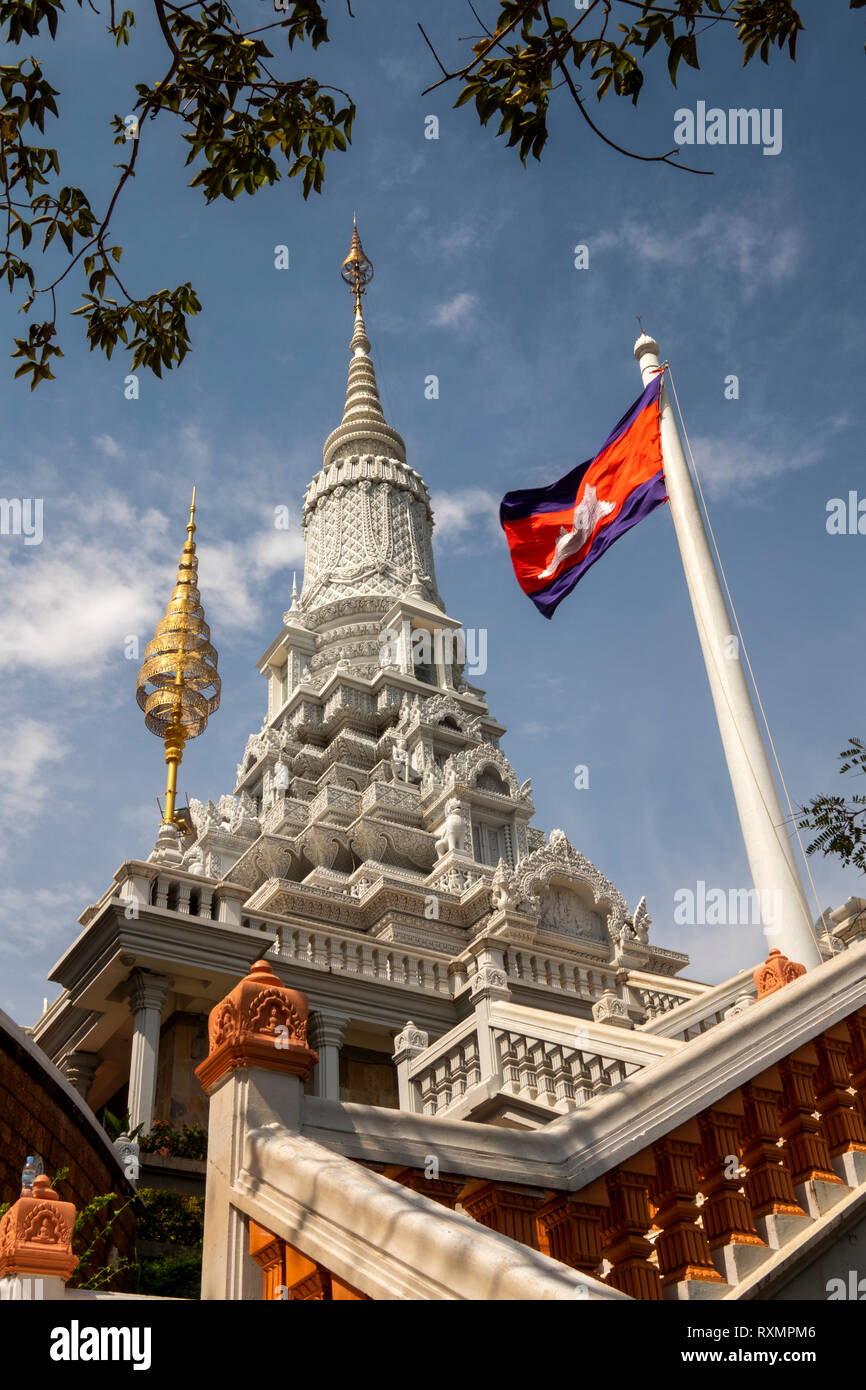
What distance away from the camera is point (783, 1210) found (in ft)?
20.8

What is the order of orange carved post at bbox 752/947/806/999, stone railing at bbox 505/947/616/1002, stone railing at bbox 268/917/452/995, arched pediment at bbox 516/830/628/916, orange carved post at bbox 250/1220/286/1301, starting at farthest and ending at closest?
arched pediment at bbox 516/830/628/916, stone railing at bbox 505/947/616/1002, stone railing at bbox 268/917/452/995, orange carved post at bbox 752/947/806/999, orange carved post at bbox 250/1220/286/1301

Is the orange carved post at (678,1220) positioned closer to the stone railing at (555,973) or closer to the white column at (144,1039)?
the white column at (144,1039)

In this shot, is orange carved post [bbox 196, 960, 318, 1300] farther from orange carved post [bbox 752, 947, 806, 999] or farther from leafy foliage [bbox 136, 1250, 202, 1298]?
leafy foliage [bbox 136, 1250, 202, 1298]

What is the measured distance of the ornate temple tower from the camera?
14750 millimetres

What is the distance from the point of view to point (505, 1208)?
5.38m

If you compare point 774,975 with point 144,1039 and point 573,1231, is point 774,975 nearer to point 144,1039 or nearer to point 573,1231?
point 573,1231

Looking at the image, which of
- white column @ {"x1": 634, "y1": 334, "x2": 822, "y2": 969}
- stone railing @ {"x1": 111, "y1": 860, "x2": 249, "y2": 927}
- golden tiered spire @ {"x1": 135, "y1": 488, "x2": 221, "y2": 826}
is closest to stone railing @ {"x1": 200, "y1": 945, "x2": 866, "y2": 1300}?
white column @ {"x1": 634, "y1": 334, "x2": 822, "y2": 969}

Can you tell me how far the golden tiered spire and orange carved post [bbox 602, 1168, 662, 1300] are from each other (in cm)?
3315

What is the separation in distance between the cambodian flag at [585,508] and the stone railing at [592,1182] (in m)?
9.25

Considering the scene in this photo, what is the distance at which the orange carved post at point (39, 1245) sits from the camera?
248 inches

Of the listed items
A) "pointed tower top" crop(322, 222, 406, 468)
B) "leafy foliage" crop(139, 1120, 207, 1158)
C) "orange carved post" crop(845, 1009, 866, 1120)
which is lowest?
"orange carved post" crop(845, 1009, 866, 1120)
